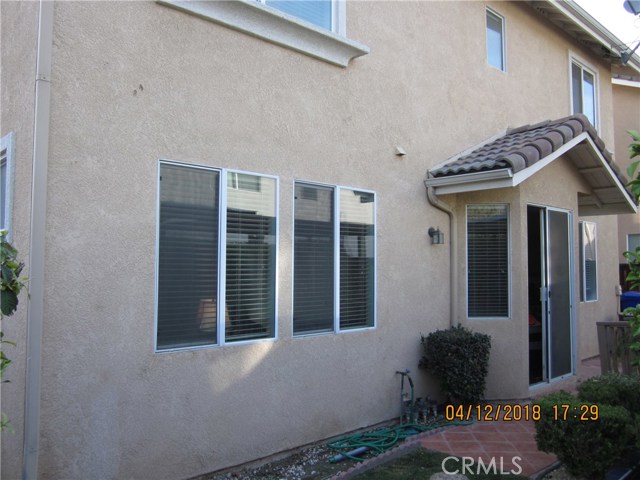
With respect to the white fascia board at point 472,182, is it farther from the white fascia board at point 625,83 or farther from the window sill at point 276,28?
the white fascia board at point 625,83

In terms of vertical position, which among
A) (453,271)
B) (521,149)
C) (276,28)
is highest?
(276,28)

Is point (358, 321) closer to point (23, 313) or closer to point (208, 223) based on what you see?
point (208, 223)

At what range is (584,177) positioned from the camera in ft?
30.5

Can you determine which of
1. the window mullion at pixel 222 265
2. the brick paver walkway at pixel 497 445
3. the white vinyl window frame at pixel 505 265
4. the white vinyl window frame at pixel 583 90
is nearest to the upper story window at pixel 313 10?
the window mullion at pixel 222 265

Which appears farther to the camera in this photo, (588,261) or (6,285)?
(588,261)

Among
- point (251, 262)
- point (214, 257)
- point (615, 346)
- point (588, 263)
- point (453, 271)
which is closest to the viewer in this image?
point (214, 257)

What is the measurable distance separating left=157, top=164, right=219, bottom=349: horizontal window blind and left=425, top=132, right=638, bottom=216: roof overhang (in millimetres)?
3615

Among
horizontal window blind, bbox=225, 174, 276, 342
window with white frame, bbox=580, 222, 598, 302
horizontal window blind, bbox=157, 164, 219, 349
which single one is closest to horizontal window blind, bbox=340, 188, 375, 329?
horizontal window blind, bbox=225, 174, 276, 342

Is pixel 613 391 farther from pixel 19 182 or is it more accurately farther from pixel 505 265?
pixel 19 182

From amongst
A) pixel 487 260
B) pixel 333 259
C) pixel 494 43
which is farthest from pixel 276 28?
pixel 494 43

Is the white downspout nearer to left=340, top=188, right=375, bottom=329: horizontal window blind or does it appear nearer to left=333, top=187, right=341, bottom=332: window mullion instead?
left=333, top=187, right=341, bottom=332: window mullion

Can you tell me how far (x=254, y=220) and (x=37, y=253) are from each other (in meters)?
2.12

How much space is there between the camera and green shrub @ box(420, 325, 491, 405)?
6926 millimetres

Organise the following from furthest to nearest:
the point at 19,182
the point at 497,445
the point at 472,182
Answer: the point at 472,182 < the point at 497,445 < the point at 19,182
